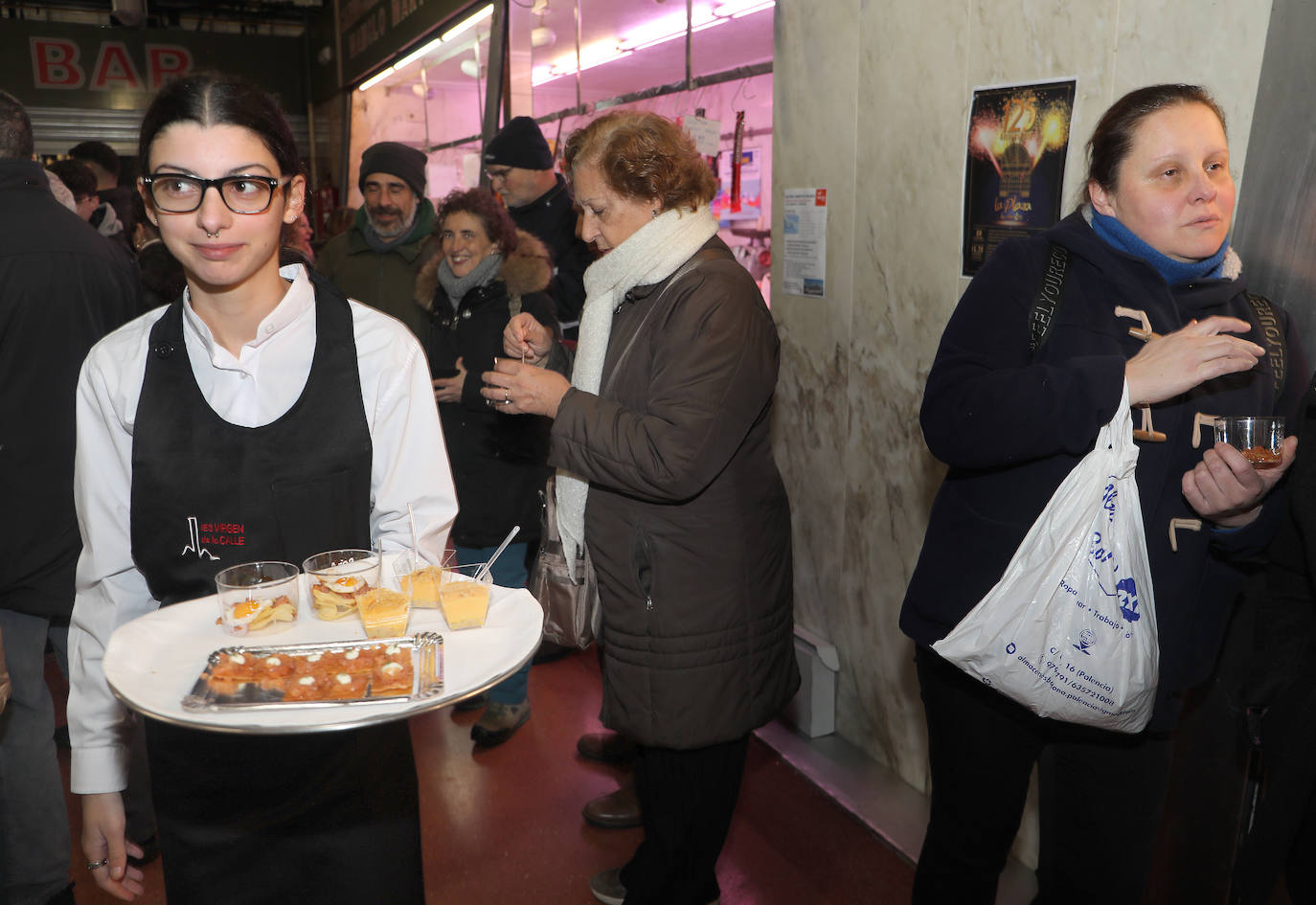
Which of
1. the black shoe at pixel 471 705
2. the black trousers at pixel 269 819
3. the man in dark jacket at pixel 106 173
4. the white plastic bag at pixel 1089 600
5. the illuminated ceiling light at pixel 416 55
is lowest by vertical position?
the black shoe at pixel 471 705

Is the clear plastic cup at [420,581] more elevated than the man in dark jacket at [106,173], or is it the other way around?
the man in dark jacket at [106,173]

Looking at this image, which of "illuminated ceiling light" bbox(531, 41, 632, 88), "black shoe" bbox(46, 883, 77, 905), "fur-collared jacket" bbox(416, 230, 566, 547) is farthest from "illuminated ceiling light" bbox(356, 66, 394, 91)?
"black shoe" bbox(46, 883, 77, 905)

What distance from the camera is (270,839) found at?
4.56ft

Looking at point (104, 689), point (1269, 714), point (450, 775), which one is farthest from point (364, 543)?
point (450, 775)

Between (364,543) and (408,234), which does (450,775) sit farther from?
(408,234)

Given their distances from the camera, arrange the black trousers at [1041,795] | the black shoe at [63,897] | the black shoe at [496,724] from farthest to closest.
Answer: the black shoe at [496,724] → the black shoe at [63,897] → the black trousers at [1041,795]

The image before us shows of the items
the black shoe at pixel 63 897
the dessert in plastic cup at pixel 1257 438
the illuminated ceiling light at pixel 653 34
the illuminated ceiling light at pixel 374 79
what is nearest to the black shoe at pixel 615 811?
the black shoe at pixel 63 897

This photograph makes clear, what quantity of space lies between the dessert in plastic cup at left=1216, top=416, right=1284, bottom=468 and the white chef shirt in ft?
4.24

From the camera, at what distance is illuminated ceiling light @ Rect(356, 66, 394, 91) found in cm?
834

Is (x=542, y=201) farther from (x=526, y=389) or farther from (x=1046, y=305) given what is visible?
(x=1046, y=305)

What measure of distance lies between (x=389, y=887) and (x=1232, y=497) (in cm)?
148

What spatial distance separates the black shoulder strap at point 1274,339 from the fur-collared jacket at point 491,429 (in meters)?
2.10

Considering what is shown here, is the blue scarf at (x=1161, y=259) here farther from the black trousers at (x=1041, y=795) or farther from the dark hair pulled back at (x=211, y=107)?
the dark hair pulled back at (x=211, y=107)

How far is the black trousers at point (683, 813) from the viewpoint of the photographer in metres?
2.13
